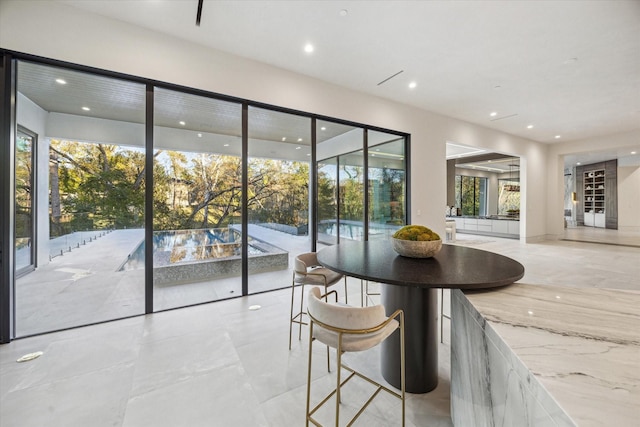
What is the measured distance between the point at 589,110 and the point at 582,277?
388 cm

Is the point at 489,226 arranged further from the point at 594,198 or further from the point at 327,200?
the point at 327,200

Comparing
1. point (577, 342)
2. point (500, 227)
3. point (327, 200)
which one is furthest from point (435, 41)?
point (500, 227)

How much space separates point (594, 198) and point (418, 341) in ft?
56.3

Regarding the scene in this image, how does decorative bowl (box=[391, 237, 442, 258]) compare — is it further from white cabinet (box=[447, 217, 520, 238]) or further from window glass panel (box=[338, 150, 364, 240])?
white cabinet (box=[447, 217, 520, 238])

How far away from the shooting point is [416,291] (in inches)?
71.8

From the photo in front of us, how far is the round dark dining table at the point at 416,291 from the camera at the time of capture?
1.55m

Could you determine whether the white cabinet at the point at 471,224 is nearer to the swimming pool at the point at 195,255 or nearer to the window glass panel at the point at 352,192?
the window glass panel at the point at 352,192

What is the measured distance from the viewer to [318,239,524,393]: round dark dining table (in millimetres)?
1554

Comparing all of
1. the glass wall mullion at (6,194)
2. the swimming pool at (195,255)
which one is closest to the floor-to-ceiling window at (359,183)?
the swimming pool at (195,255)

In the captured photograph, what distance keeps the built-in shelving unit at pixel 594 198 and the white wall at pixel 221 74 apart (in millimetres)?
10864

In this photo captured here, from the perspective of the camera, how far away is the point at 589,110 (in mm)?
5691

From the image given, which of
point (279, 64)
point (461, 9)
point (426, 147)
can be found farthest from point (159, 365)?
point (426, 147)

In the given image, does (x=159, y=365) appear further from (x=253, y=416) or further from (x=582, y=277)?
(x=582, y=277)

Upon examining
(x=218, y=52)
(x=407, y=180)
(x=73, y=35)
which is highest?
(x=218, y=52)
